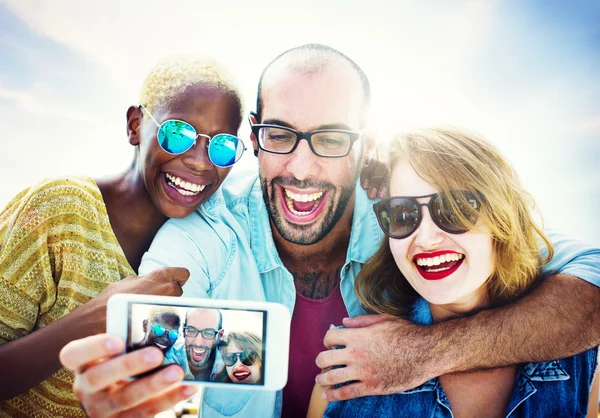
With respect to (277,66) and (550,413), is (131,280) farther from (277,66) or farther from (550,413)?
(550,413)

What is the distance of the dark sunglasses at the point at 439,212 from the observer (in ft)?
7.75

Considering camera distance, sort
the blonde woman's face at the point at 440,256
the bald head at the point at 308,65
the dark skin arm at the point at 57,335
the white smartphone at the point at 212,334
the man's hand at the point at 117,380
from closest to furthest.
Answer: the man's hand at the point at 117,380
the white smartphone at the point at 212,334
the dark skin arm at the point at 57,335
the blonde woman's face at the point at 440,256
the bald head at the point at 308,65

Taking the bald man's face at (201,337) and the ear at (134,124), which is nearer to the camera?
the bald man's face at (201,337)

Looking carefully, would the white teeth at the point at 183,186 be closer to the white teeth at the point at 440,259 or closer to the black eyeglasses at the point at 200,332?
the black eyeglasses at the point at 200,332

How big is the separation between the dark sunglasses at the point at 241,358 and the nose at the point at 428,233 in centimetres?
103

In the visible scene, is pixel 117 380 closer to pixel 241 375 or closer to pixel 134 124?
pixel 241 375

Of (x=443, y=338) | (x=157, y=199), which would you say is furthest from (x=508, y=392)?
(x=157, y=199)

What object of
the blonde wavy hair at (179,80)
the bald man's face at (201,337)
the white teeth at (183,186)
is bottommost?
the bald man's face at (201,337)

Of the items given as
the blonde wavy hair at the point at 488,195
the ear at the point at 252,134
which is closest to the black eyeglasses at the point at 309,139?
the ear at the point at 252,134

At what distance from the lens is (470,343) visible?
250 cm

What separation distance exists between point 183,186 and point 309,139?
87 centimetres

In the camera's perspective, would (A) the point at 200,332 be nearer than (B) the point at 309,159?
Yes

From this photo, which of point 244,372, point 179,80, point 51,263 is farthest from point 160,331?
point 179,80

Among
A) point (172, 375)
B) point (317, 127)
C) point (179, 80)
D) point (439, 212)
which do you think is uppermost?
point (179, 80)
